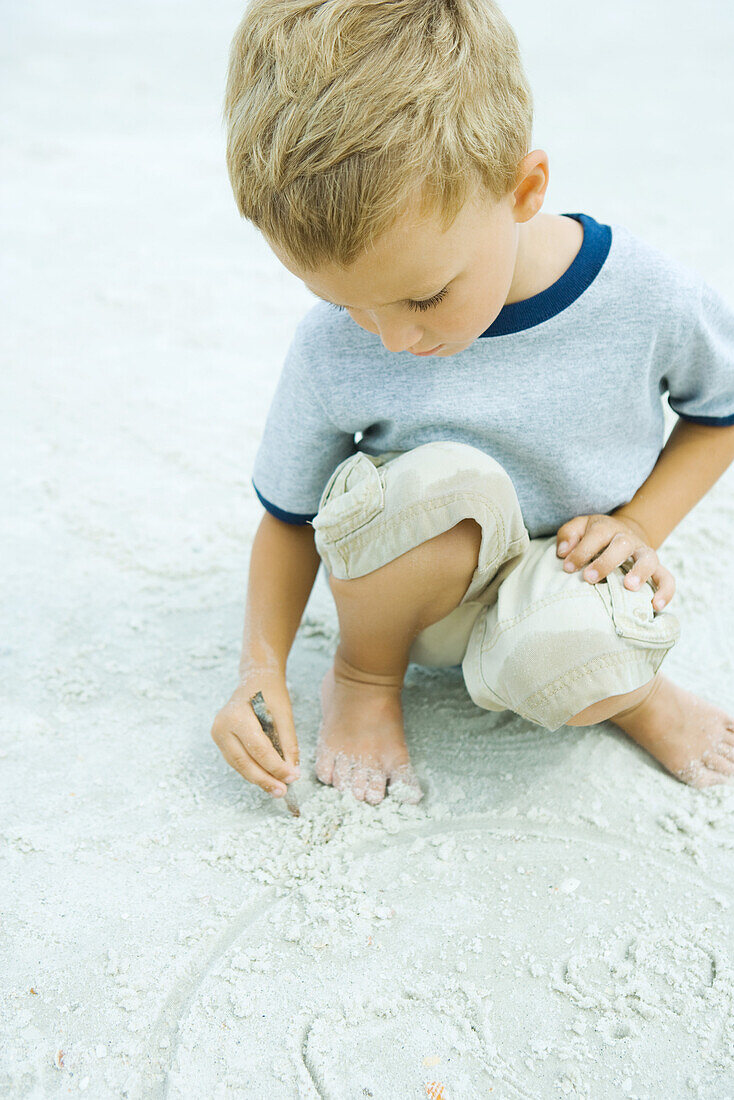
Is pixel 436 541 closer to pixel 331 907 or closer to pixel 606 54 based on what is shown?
pixel 331 907

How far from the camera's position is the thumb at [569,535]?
1401 millimetres

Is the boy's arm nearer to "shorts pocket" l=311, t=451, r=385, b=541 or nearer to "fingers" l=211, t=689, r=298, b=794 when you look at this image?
"fingers" l=211, t=689, r=298, b=794

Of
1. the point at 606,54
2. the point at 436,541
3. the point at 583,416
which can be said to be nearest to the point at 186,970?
the point at 436,541

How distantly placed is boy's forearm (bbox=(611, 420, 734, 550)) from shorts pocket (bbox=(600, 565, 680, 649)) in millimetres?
182

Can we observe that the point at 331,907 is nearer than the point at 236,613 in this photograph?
Yes

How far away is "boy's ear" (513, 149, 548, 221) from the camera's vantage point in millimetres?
1157

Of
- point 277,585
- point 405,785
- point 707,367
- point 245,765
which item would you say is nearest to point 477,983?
point 405,785

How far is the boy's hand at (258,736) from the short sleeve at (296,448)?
0.84 ft

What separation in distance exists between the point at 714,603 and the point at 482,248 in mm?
957

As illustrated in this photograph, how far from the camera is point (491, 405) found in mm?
1359

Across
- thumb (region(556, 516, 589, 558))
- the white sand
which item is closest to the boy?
thumb (region(556, 516, 589, 558))

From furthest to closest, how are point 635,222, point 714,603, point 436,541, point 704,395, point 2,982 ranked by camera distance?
point 635,222 → point 714,603 → point 704,395 → point 436,541 → point 2,982

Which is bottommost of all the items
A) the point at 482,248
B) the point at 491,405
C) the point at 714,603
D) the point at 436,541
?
the point at 714,603

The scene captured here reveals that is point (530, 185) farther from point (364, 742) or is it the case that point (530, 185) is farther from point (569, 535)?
point (364, 742)
